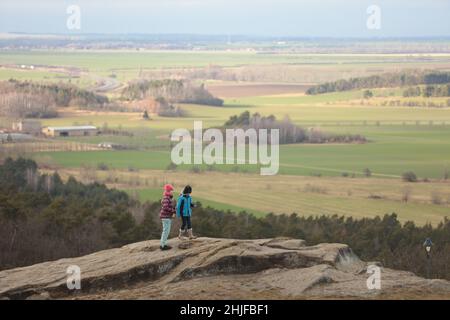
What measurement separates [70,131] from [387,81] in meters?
52.5

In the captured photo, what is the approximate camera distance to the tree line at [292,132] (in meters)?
89.2

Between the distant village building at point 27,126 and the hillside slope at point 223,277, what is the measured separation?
72270 mm

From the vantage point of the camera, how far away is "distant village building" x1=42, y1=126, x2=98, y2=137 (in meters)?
92.7

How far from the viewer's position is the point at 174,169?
230 ft

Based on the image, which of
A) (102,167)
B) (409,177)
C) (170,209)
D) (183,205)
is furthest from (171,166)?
(170,209)

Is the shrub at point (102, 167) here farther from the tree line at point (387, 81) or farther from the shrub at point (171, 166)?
the tree line at point (387, 81)

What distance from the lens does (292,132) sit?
91188 mm

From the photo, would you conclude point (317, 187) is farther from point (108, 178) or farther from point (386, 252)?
point (386, 252)

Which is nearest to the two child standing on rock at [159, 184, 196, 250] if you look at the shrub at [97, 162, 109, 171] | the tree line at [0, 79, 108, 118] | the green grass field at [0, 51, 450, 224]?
the green grass field at [0, 51, 450, 224]

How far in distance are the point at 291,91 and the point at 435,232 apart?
4211 inches

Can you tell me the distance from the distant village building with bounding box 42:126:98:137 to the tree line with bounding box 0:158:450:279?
4475cm

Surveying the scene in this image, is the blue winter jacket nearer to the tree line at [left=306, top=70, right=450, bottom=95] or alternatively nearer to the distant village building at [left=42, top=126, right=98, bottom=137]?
the distant village building at [left=42, top=126, right=98, bottom=137]

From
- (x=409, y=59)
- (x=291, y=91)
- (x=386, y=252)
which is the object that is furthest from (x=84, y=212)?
(x=409, y=59)
